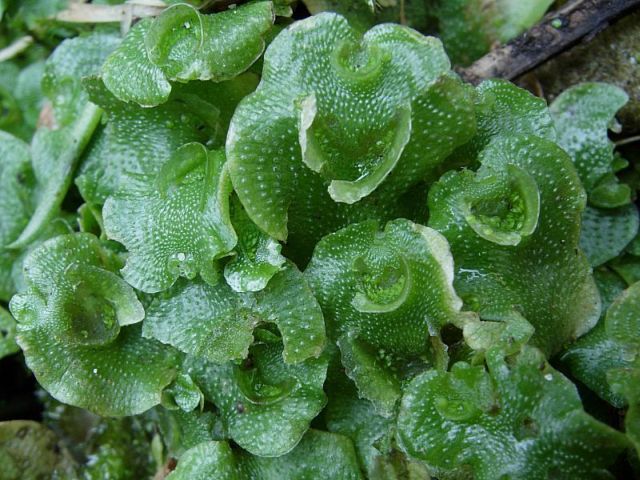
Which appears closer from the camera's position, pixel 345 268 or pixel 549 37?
pixel 345 268

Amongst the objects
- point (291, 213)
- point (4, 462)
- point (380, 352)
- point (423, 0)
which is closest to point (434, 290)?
point (380, 352)

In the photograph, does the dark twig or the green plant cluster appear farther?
the dark twig

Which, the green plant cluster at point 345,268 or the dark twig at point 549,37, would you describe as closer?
the green plant cluster at point 345,268

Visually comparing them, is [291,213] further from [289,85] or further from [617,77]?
[617,77]
